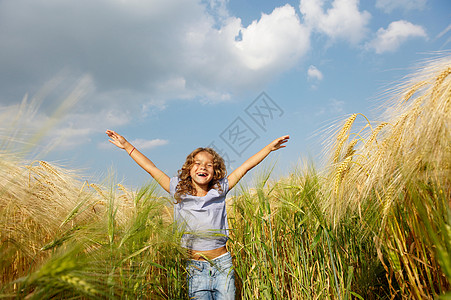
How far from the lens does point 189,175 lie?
2.69 m

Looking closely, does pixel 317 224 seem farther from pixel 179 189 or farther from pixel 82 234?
pixel 82 234

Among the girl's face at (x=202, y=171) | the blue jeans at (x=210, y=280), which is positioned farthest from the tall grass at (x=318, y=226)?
the girl's face at (x=202, y=171)

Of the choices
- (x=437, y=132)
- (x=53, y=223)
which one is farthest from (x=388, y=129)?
(x=53, y=223)

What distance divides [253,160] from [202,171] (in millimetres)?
521

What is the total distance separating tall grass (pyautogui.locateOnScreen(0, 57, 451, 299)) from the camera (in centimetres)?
118

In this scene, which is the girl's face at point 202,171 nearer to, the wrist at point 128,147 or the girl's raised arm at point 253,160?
the girl's raised arm at point 253,160

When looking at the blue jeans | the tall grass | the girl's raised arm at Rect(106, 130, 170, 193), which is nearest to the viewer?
the tall grass

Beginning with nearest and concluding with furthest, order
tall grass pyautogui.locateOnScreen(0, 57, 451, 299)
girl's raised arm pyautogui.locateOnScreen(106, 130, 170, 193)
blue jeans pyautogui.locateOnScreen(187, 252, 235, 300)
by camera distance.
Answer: tall grass pyautogui.locateOnScreen(0, 57, 451, 299)
blue jeans pyautogui.locateOnScreen(187, 252, 235, 300)
girl's raised arm pyautogui.locateOnScreen(106, 130, 170, 193)

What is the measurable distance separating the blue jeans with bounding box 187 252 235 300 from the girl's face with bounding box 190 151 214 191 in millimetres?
651

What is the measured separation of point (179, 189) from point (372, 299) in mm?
1754

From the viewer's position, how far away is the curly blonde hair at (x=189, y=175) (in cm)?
249

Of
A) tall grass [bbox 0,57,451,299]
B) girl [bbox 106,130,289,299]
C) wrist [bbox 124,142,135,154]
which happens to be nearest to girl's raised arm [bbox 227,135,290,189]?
girl [bbox 106,130,289,299]

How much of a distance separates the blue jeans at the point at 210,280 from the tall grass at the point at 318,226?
10 centimetres

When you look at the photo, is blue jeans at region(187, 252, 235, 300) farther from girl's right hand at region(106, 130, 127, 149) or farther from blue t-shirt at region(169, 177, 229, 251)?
girl's right hand at region(106, 130, 127, 149)
